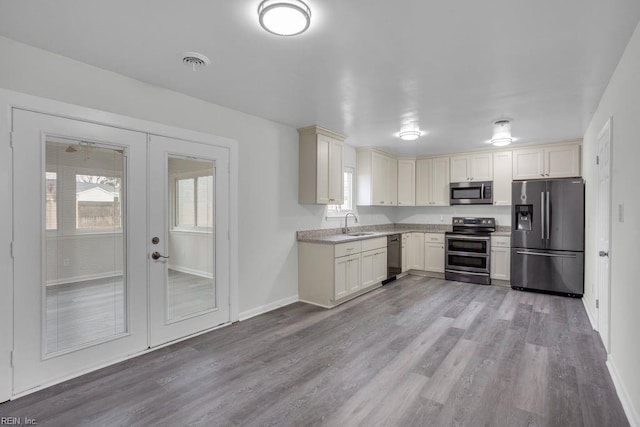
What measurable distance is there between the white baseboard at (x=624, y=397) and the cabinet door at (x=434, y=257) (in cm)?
360

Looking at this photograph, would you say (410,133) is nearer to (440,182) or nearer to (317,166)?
(317,166)

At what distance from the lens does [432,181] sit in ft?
22.1

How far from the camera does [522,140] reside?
17.4ft

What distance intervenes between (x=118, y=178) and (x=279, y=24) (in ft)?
6.50

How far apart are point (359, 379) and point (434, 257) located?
4.29 metres

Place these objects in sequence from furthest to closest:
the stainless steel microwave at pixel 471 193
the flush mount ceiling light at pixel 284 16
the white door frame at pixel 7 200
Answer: the stainless steel microwave at pixel 471 193
the white door frame at pixel 7 200
the flush mount ceiling light at pixel 284 16

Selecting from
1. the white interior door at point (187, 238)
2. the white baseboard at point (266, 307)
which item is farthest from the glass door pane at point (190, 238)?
the white baseboard at point (266, 307)

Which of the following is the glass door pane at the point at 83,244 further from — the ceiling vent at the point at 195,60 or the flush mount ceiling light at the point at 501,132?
the flush mount ceiling light at the point at 501,132

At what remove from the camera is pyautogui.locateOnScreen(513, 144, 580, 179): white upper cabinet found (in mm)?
5312

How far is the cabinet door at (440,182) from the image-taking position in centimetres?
657

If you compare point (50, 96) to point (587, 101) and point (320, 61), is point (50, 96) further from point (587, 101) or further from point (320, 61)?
point (587, 101)

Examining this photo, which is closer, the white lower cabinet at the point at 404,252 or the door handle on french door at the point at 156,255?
the door handle on french door at the point at 156,255

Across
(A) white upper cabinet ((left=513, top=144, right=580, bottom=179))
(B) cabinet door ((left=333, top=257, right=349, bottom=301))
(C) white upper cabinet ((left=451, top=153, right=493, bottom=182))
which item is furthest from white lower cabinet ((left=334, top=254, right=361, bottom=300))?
(A) white upper cabinet ((left=513, top=144, right=580, bottom=179))

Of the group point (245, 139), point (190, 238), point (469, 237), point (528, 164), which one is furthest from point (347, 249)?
point (528, 164)
